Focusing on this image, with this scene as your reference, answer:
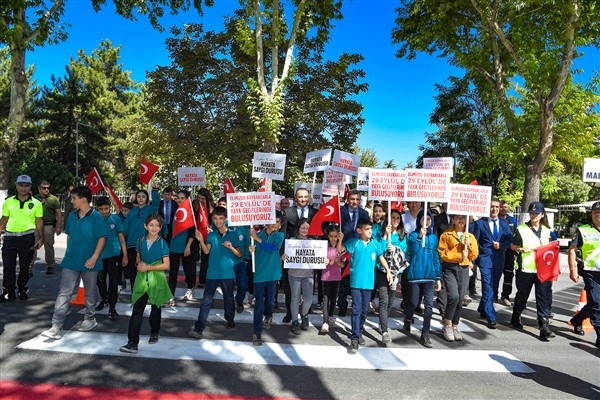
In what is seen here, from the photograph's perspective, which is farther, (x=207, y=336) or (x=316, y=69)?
(x=316, y=69)

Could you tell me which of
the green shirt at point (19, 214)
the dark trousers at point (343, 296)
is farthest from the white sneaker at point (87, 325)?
the dark trousers at point (343, 296)

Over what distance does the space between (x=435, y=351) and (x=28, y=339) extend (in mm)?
4992

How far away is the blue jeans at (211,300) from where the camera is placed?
564 centimetres

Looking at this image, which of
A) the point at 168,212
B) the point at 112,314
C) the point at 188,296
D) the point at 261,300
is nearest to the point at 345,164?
the point at 168,212

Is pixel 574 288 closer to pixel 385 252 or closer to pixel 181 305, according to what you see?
pixel 385 252

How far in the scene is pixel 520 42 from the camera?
1605 cm

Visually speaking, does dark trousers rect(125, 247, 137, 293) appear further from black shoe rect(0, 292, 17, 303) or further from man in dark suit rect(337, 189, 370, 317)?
man in dark suit rect(337, 189, 370, 317)

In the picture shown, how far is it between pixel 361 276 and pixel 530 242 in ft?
9.57

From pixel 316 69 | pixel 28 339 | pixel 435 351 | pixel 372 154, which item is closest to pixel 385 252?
pixel 435 351

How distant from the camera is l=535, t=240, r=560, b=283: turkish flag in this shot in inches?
248

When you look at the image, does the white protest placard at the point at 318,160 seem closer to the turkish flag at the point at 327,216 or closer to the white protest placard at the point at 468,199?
the turkish flag at the point at 327,216

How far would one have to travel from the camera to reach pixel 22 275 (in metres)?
7.05

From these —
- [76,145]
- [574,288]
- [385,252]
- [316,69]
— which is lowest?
[574,288]

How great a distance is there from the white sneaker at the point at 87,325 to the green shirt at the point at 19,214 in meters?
2.34
